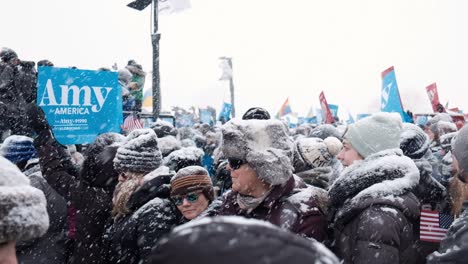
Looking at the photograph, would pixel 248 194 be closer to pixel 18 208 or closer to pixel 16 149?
pixel 18 208

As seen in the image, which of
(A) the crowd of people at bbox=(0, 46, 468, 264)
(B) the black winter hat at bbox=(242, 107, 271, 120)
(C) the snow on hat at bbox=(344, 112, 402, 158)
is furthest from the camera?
(B) the black winter hat at bbox=(242, 107, 271, 120)

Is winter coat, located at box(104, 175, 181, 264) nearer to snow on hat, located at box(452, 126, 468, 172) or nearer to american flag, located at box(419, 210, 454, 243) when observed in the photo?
american flag, located at box(419, 210, 454, 243)

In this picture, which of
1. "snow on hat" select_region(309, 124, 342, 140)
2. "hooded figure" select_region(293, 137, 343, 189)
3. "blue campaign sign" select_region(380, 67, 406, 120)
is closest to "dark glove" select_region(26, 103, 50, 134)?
"hooded figure" select_region(293, 137, 343, 189)

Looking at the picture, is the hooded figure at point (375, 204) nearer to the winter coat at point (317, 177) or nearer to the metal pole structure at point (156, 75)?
the winter coat at point (317, 177)

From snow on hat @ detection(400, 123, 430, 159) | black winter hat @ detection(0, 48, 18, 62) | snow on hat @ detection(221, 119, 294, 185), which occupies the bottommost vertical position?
snow on hat @ detection(400, 123, 430, 159)

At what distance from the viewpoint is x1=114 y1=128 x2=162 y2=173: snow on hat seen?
3633 mm

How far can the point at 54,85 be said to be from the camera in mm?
4988

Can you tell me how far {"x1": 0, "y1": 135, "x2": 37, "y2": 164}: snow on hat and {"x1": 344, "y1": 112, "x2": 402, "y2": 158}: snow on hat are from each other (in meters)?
2.76

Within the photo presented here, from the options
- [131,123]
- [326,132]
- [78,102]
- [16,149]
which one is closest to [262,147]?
[16,149]

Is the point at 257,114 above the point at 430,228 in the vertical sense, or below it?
above

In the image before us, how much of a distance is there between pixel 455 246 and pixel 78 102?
4.05 meters

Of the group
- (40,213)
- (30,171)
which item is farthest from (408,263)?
(30,171)

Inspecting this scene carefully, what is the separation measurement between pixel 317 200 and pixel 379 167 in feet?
1.43

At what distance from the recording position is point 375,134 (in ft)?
10.5
